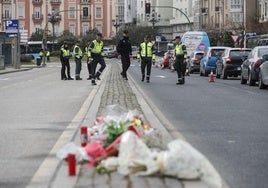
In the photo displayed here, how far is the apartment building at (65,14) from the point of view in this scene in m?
119

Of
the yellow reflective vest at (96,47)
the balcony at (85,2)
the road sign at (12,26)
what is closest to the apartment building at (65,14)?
the balcony at (85,2)

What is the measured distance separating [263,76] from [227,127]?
11543 mm

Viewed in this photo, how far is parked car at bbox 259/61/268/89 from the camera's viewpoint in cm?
2298

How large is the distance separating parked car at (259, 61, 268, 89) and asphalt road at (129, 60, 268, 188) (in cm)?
227

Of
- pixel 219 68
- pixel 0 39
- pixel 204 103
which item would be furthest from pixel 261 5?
pixel 204 103

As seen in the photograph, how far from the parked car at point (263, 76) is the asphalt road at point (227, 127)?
2.27 m

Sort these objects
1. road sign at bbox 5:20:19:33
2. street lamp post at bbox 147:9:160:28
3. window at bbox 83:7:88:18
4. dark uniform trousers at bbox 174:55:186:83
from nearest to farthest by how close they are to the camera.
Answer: dark uniform trousers at bbox 174:55:186:83, road sign at bbox 5:20:19:33, street lamp post at bbox 147:9:160:28, window at bbox 83:7:88:18

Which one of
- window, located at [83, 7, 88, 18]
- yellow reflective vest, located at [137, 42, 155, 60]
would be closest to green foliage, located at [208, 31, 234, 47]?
yellow reflective vest, located at [137, 42, 155, 60]

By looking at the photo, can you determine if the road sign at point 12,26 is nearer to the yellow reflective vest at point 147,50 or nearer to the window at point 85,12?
the yellow reflective vest at point 147,50

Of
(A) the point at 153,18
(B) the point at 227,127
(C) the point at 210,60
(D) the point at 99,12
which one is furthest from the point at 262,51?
(D) the point at 99,12

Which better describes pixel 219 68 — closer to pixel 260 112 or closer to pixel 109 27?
pixel 260 112

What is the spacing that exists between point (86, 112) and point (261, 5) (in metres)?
65.9

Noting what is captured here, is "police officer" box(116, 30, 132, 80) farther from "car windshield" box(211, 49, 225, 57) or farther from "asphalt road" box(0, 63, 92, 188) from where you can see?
"car windshield" box(211, 49, 225, 57)

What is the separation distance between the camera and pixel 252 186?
23.5 ft
